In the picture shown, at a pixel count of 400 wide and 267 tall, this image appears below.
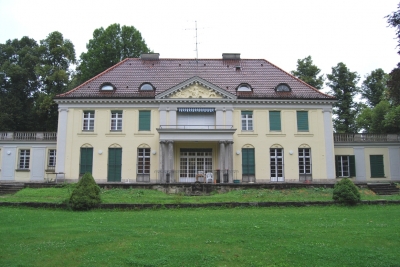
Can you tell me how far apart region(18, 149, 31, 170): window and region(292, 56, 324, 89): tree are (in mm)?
29315

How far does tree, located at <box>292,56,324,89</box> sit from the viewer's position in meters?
41.8

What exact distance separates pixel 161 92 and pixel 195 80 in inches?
112

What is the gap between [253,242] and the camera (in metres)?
9.49

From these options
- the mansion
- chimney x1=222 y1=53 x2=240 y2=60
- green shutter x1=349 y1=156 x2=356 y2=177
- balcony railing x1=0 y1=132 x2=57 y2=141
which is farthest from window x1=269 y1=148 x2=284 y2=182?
balcony railing x1=0 y1=132 x2=57 y2=141

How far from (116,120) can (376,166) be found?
2198cm

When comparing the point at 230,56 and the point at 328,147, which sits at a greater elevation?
the point at 230,56

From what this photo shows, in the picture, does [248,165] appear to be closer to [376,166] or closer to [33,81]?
[376,166]

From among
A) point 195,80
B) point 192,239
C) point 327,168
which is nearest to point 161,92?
point 195,80

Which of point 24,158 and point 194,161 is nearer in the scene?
point 194,161

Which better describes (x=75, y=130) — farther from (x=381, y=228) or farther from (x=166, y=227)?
(x=381, y=228)

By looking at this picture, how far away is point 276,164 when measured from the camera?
2911 centimetres

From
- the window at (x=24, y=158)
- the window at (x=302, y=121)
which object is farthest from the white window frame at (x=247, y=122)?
the window at (x=24, y=158)

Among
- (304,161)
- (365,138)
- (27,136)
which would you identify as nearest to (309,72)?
(365,138)

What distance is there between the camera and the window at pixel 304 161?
29047 millimetres
